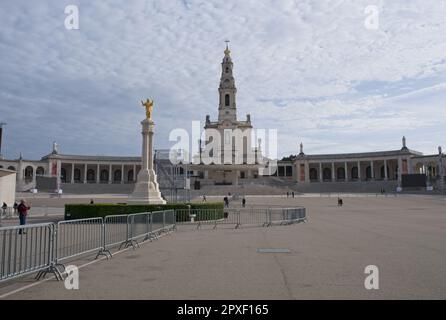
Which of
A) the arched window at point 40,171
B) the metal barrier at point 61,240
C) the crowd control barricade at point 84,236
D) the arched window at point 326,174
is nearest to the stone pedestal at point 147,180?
the metal barrier at point 61,240

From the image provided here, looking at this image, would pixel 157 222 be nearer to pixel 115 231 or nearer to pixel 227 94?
pixel 115 231

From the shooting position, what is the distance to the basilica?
8694 centimetres

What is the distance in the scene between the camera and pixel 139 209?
23406 millimetres

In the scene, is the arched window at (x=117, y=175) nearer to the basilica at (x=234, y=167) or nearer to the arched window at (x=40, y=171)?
the basilica at (x=234, y=167)

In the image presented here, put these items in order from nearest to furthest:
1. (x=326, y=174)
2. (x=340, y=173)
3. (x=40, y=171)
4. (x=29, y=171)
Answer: (x=29, y=171)
(x=40, y=171)
(x=340, y=173)
(x=326, y=174)

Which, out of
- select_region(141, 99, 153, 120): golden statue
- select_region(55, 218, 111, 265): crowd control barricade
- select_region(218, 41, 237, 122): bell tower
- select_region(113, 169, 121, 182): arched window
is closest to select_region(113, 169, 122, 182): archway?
select_region(113, 169, 121, 182): arched window

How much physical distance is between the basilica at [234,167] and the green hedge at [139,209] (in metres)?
55.4

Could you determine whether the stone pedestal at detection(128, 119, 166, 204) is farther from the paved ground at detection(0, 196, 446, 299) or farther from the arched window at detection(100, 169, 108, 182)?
the arched window at detection(100, 169, 108, 182)

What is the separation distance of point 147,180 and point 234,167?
65.7 meters

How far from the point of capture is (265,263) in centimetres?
986

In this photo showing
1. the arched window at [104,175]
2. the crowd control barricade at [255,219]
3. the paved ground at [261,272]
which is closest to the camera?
the paved ground at [261,272]

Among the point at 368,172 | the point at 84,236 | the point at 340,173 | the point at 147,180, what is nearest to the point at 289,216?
the point at 147,180

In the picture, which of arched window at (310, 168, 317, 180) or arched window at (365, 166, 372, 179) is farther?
arched window at (310, 168, 317, 180)

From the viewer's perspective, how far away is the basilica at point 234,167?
285ft
